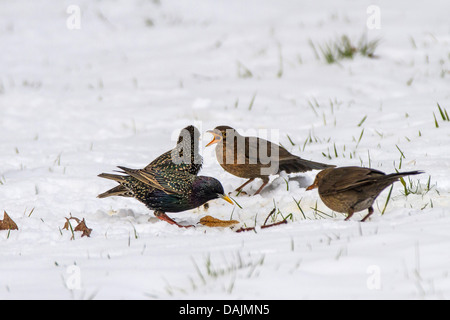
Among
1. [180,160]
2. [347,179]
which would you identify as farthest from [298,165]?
[347,179]

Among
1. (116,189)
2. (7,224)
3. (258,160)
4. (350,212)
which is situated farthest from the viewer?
(258,160)

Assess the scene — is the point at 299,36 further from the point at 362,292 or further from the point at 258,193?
the point at 362,292

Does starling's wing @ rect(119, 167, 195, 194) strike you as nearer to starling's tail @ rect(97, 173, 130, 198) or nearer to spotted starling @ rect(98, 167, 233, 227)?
spotted starling @ rect(98, 167, 233, 227)

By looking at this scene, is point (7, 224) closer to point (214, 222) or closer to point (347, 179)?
point (214, 222)

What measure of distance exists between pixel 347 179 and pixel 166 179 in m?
1.42

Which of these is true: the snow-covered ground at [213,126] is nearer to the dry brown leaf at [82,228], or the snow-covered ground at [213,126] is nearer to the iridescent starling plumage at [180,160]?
the dry brown leaf at [82,228]

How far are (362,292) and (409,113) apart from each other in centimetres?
494

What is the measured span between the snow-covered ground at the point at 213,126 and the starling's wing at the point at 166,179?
31cm

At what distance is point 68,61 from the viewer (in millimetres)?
11445

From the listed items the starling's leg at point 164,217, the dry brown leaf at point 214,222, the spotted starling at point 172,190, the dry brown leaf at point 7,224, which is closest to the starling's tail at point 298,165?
the spotted starling at point 172,190

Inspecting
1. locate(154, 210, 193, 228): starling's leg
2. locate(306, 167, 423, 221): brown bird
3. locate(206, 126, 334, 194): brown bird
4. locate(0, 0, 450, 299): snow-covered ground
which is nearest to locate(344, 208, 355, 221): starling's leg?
locate(306, 167, 423, 221): brown bird

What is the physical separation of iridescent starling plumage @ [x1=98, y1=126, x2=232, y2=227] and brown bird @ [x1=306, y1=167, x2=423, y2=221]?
0.79 metres

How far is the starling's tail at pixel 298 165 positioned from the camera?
5559 mm

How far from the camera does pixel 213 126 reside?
800 centimetres
